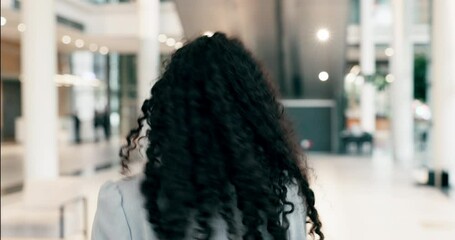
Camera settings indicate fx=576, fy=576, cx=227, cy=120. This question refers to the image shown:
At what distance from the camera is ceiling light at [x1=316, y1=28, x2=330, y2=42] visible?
13.0 m

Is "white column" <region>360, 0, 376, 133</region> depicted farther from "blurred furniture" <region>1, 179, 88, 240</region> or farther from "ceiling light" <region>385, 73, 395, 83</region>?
"blurred furniture" <region>1, 179, 88, 240</region>

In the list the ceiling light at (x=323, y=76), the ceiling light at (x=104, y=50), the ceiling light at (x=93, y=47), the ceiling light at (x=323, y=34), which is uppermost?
the ceiling light at (x=93, y=47)

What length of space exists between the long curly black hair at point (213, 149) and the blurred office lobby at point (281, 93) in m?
0.18

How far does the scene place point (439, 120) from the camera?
38.1ft

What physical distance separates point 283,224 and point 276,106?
0.26m

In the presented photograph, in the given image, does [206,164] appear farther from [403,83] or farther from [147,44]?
[403,83]

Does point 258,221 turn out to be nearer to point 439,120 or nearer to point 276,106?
point 276,106

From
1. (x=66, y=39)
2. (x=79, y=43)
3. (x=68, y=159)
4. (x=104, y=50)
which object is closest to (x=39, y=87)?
(x=68, y=159)

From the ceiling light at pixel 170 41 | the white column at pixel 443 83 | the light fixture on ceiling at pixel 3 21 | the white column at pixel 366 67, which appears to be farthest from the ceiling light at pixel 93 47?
the white column at pixel 443 83

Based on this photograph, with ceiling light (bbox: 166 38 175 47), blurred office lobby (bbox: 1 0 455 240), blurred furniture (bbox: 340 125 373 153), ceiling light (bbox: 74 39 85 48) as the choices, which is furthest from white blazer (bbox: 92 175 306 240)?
ceiling light (bbox: 74 39 85 48)

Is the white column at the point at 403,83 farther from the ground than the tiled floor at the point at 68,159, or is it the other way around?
the white column at the point at 403,83

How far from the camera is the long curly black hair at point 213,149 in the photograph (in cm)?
112

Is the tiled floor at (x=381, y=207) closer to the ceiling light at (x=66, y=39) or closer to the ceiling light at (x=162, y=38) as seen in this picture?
the ceiling light at (x=162, y=38)

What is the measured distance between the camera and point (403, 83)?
1748cm
